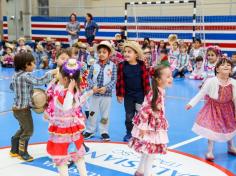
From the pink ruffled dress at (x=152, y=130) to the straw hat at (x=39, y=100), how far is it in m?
1.10

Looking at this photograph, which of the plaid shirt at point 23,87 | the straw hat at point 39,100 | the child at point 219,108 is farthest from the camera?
the child at point 219,108

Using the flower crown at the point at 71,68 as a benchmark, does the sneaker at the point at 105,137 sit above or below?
below

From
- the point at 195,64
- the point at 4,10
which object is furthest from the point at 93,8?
the point at 195,64

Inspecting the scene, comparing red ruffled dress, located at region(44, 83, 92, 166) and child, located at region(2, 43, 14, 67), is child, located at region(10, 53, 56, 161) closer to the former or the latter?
red ruffled dress, located at region(44, 83, 92, 166)

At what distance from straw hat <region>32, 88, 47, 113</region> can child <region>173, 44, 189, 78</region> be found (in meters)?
9.06

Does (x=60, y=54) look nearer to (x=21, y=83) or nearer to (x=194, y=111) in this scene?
(x=21, y=83)

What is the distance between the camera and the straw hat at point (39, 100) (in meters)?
4.36

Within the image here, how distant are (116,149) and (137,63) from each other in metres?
1.20

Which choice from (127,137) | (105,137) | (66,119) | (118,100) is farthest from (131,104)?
(66,119)

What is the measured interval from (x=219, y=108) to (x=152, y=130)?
138 centimetres

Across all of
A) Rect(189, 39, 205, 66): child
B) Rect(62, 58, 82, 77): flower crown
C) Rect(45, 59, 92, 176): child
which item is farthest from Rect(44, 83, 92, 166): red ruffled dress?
Rect(189, 39, 205, 66): child

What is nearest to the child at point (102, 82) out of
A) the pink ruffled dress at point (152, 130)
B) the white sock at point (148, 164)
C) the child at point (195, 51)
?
the pink ruffled dress at point (152, 130)

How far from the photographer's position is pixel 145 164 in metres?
4.09

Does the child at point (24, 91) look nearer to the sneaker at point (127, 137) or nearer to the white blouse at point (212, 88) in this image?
the sneaker at point (127, 137)
